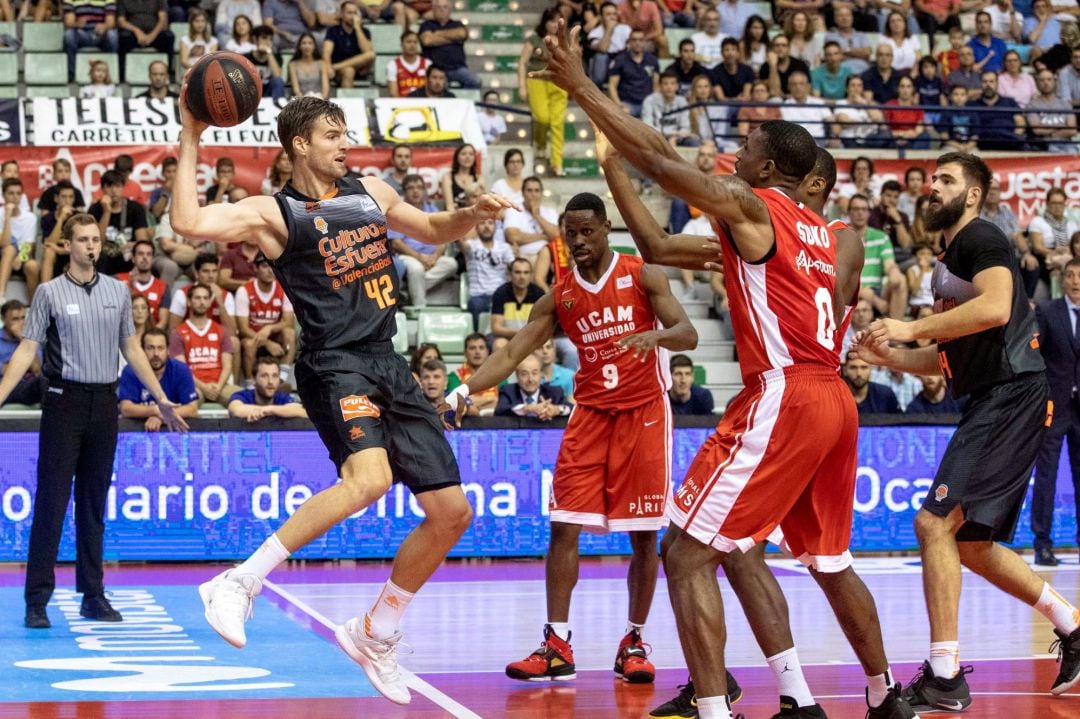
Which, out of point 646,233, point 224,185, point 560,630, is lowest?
point 560,630

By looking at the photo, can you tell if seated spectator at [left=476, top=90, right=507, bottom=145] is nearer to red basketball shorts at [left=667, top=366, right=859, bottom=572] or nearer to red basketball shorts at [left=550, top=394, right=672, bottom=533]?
red basketball shorts at [left=550, top=394, right=672, bottom=533]

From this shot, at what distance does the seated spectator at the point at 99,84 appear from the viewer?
16.6 m

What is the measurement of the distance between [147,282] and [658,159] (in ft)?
33.1

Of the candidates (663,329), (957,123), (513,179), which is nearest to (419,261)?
(513,179)

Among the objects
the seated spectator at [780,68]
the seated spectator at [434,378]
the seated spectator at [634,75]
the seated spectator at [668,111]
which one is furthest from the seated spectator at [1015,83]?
the seated spectator at [434,378]

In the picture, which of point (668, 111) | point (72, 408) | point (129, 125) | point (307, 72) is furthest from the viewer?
point (668, 111)

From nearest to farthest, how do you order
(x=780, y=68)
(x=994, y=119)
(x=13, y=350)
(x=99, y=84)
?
(x=13, y=350)
(x=99, y=84)
(x=780, y=68)
(x=994, y=119)

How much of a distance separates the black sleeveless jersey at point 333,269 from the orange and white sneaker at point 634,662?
1.94 meters

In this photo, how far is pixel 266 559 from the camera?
6.14 m

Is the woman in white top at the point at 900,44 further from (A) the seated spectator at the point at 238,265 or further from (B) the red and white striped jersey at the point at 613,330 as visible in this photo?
(B) the red and white striped jersey at the point at 613,330

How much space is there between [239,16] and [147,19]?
138 centimetres

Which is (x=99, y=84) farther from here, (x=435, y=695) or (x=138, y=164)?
(x=435, y=695)

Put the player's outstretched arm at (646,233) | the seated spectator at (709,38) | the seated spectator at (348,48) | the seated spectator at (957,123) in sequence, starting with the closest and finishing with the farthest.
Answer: the player's outstretched arm at (646,233)
the seated spectator at (348,48)
the seated spectator at (957,123)
the seated spectator at (709,38)

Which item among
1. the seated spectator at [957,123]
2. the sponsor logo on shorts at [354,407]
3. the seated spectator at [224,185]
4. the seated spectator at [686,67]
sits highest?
the seated spectator at [686,67]
